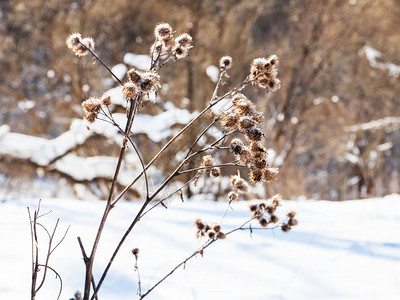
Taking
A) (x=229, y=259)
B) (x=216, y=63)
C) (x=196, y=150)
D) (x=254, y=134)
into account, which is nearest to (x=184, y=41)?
(x=254, y=134)

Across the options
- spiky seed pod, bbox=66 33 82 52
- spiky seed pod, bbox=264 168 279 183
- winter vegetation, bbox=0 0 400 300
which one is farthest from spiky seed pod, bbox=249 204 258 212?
spiky seed pod, bbox=66 33 82 52

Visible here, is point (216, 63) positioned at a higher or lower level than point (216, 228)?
higher

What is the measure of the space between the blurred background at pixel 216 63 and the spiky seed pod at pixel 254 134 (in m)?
6.41

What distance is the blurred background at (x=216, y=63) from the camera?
8.91 metres

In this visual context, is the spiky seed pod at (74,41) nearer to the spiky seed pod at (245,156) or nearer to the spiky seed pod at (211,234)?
the spiky seed pod at (245,156)

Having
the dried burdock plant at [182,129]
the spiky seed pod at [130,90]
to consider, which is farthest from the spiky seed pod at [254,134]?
the spiky seed pod at [130,90]

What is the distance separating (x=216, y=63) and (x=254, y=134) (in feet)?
28.5

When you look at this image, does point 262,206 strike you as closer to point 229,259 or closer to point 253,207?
point 253,207

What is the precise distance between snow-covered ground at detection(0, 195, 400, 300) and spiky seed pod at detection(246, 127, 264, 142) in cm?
36

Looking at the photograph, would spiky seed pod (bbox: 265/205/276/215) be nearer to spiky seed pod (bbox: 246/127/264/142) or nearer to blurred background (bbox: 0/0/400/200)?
spiky seed pod (bbox: 246/127/264/142)

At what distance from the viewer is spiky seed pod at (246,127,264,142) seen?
3.09 feet

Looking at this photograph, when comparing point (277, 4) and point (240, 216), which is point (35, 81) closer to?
point (277, 4)

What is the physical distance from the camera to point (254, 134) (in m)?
0.94

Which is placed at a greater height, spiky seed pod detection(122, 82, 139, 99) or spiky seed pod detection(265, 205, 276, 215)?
spiky seed pod detection(122, 82, 139, 99)
